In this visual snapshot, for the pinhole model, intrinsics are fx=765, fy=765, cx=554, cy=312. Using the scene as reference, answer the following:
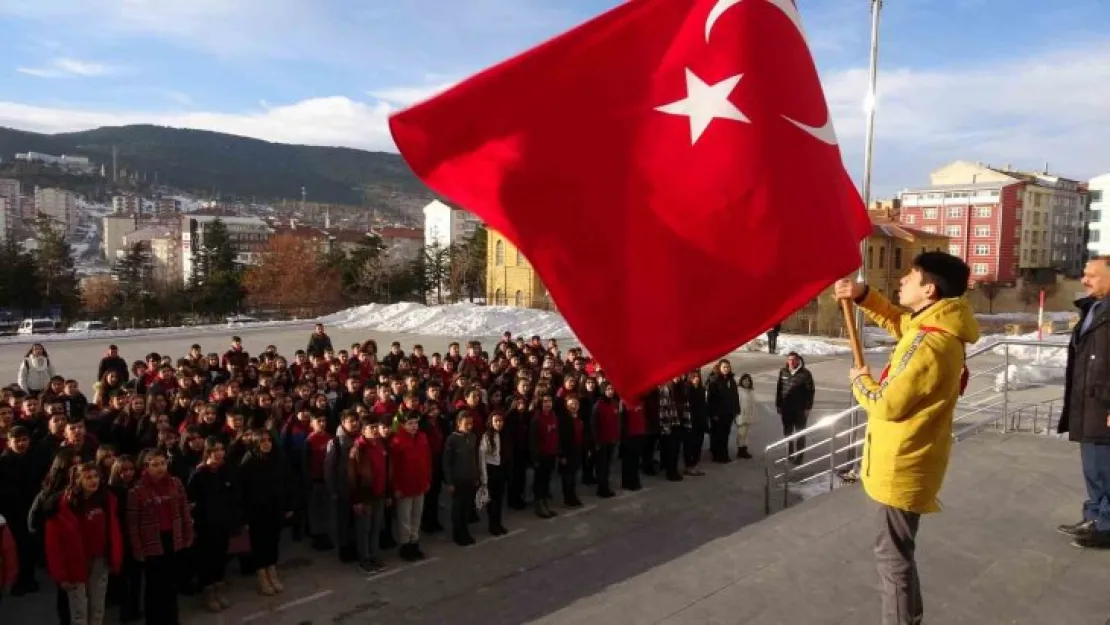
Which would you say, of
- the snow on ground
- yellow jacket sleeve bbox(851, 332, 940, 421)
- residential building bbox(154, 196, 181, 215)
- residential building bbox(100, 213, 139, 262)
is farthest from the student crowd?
residential building bbox(154, 196, 181, 215)

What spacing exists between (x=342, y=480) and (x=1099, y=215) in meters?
86.2

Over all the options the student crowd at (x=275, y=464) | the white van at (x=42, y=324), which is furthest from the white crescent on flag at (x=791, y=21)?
the white van at (x=42, y=324)

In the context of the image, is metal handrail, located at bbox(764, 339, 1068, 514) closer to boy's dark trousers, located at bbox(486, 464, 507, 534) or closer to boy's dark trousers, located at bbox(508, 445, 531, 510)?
boy's dark trousers, located at bbox(508, 445, 531, 510)

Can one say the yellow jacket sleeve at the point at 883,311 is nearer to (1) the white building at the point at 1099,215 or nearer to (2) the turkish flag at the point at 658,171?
(2) the turkish flag at the point at 658,171

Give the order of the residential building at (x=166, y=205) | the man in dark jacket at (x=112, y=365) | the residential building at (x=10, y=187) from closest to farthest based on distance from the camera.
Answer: the man in dark jacket at (x=112, y=365) < the residential building at (x=10, y=187) < the residential building at (x=166, y=205)

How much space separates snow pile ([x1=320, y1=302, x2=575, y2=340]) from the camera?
114 feet

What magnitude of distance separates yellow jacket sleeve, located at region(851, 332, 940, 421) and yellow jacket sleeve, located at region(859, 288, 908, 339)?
53 cm

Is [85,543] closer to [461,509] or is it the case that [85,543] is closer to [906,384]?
[461,509]

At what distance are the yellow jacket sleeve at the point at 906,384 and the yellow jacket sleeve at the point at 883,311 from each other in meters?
0.53

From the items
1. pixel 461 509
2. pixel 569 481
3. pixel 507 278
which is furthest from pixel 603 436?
pixel 507 278

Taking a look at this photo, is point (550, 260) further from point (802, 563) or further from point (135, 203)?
point (135, 203)

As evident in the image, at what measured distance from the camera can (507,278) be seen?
55812 millimetres

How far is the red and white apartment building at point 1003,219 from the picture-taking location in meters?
67.1

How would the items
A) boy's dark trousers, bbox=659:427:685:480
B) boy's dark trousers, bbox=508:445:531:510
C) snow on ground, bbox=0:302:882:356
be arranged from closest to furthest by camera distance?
boy's dark trousers, bbox=508:445:531:510, boy's dark trousers, bbox=659:427:685:480, snow on ground, bbox=0:302:882:356
